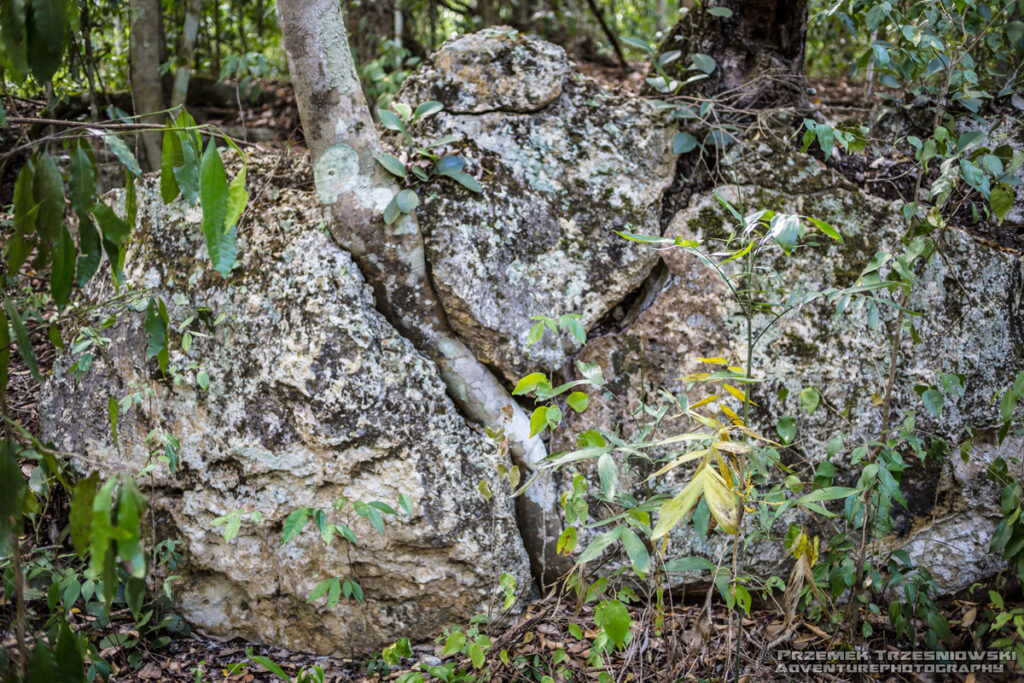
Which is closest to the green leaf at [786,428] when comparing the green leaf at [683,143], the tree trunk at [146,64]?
the green leaf at [683,143]

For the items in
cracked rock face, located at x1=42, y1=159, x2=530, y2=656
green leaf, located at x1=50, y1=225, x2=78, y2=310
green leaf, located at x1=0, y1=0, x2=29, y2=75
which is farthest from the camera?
cracked rock face, located at x1=42, y1=159, x2=530, y2=656

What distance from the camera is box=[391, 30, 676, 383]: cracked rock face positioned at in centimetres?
253

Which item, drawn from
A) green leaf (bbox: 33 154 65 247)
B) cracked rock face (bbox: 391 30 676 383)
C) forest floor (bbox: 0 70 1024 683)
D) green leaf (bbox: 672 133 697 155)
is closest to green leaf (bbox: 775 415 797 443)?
forest floor (bbox: 0 70 1024 683)

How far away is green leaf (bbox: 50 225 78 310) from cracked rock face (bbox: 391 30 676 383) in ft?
4.30

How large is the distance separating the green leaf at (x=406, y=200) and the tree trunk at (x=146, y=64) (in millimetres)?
2150

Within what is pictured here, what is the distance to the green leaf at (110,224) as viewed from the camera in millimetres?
1397

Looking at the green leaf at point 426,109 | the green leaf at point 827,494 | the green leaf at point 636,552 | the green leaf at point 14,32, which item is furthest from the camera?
the green leaf at point 426,109

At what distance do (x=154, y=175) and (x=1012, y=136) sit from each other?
373 centimetres

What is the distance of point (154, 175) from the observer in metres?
2.76

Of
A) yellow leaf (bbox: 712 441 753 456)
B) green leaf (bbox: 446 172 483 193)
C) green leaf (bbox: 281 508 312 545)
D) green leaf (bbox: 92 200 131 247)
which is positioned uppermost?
green leaf (bbox: 446 172 483 193)

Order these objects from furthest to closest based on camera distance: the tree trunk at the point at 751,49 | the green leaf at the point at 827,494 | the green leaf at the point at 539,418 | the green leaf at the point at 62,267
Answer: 1. the tree trunk at the point at 751,49
2. the green leaf at the point at 539,418
3. the green leaf at the point at 827,494
4. the green leaf at the point at 62,267

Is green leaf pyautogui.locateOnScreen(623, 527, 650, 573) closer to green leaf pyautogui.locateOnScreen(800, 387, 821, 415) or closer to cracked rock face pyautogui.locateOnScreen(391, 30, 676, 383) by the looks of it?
green leaf pyautogui.locateOnScreen(800, 387, 821, 415)

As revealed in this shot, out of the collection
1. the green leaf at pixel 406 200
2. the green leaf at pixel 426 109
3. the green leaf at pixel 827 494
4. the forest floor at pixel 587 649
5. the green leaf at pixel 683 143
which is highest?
the green leaf at pixel 426 109

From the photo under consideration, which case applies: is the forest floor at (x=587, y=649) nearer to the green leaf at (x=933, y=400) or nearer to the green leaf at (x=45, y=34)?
the green leaf at (x=933, y=400)
